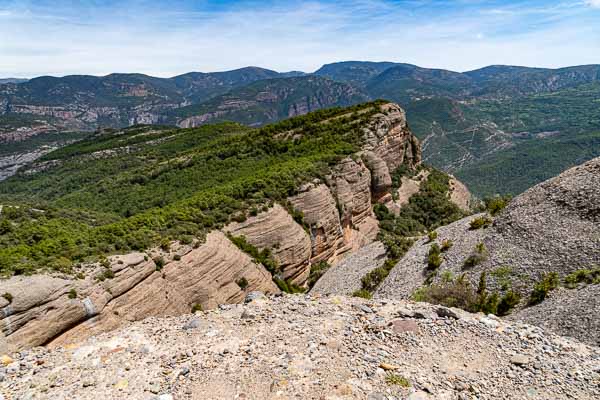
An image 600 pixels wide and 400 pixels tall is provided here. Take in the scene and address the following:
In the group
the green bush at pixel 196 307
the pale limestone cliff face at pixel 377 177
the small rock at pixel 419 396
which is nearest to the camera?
the small rock at pixel 419 396

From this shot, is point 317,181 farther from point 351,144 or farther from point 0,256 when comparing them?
point 0,256

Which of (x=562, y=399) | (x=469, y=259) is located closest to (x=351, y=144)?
(x=469, y=259)

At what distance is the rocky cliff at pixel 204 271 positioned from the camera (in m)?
14.2

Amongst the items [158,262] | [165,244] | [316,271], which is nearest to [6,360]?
[158,262]

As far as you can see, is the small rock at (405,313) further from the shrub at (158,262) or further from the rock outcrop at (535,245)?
the shrub at (158,262)

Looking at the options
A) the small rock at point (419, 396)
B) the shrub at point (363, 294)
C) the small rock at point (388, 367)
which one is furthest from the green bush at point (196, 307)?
the small rock at point (419, 396)

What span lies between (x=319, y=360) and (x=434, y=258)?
14599 millimetres

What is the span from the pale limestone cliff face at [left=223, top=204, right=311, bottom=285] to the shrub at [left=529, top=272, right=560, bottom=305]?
17382mm

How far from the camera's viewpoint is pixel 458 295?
16297 mm

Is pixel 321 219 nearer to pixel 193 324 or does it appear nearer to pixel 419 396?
pixel 193 324

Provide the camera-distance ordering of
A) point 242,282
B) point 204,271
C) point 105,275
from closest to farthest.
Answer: point 105,275, point 204,271, point 242,282

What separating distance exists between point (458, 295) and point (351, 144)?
31695mm

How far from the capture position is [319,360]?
367 inches

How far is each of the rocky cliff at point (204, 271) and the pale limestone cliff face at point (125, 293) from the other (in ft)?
0.12
